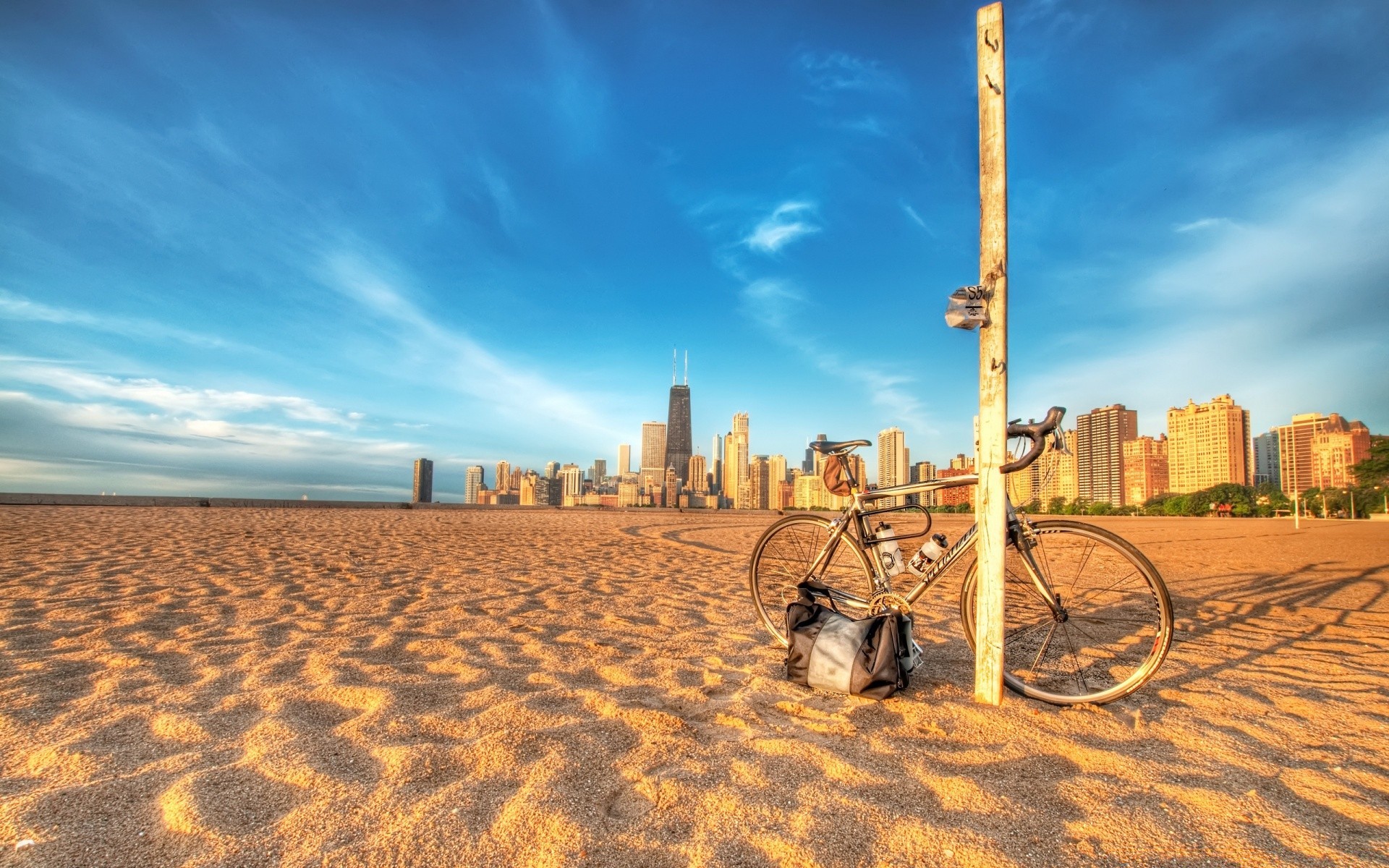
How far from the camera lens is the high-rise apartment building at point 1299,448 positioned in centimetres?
7638

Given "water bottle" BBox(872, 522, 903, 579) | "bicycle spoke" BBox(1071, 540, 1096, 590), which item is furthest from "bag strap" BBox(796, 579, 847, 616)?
"bicycle spoke" BBox(1071, 540, 1096, 590)

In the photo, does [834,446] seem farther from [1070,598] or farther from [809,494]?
[809,494]

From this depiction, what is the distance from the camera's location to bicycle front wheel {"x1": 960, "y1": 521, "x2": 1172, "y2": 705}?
321 cm

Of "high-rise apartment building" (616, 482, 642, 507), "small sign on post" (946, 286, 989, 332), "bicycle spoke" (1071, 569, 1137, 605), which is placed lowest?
"high-rise apartment building" (616, 482, 642, 507)

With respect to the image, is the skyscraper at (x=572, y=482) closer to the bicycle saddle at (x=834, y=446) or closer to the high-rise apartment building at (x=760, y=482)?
the high-rise apartment building at (x=760, y=482)

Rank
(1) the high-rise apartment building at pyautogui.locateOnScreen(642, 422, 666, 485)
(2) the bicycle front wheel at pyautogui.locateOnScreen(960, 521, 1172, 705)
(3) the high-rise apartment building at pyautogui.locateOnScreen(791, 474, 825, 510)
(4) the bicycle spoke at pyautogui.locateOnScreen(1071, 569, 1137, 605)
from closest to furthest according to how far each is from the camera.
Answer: (2) the bicycle front wheel at pyautogui.locateOnScreen(960, 521, 1172, 705)
(4) the bicycle spoke at pyautogui.locateOnScreen(1071, 569, 1137, 605)
(3) the high-rise apartment building at pyautogui.locateOnScreen(791, 474, 825, 510)
(1) the high-rise apartment building at pyautogui.locateOnScreen(642, 422, 666, 485)

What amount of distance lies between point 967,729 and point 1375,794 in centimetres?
141

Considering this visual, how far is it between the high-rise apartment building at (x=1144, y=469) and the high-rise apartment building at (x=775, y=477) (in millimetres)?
40785

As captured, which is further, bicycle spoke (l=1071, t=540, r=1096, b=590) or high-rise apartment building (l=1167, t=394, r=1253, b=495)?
high-rise apartment building (l=1167, t=394, r=1253, b=495)

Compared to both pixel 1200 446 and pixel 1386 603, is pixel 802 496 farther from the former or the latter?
pixel 1200 446

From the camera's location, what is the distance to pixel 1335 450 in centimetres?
6969

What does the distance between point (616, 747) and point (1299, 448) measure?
10921 centimetres

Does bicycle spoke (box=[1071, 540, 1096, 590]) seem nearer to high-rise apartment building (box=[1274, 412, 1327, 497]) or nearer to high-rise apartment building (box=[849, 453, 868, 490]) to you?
high-rise apartment building (box=[849, 453, 868, 490])

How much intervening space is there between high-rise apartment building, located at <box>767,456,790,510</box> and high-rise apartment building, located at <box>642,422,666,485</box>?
67.2 metres
